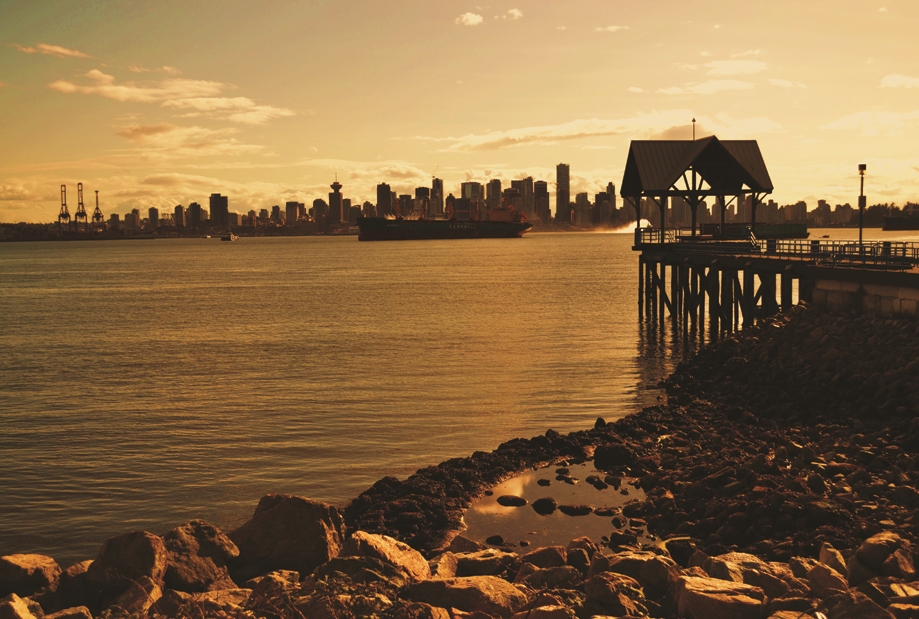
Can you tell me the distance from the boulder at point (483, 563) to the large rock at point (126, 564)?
136 inches

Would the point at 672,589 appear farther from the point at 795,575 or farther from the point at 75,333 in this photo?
the point at 75,333

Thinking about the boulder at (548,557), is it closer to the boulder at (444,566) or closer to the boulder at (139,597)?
the boulder at (444,566)

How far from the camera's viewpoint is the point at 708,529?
11.8 metres

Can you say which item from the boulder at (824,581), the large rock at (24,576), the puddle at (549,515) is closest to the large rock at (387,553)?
the puddle at (549,515)

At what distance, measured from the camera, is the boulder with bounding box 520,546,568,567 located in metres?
9.98

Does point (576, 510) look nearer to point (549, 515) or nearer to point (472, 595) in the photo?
Result: point (549, 515)

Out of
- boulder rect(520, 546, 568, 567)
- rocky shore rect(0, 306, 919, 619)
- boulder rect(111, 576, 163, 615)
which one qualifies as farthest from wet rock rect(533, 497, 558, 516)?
boulder rect(111, 576, 163, 615)

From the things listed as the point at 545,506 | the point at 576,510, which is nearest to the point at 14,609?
the point at 545,506

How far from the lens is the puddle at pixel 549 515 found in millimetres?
12688

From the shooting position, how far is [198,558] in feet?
32.1

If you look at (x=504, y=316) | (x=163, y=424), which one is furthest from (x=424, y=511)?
(x=504, y=316)

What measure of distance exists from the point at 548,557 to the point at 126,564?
4.90 metres

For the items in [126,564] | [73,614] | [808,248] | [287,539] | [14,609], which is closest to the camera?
[14,609]

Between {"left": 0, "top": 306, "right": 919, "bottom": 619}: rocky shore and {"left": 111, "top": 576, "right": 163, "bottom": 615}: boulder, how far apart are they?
25mm
